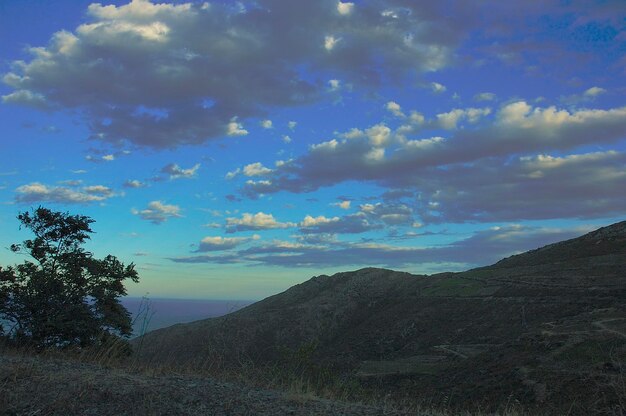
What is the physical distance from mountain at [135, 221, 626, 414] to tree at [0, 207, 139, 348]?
3.69m

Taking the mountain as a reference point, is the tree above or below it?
above

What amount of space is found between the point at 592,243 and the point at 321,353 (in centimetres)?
5753

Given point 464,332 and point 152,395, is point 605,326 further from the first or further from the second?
point 152,395

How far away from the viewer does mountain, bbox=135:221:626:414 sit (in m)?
24.3

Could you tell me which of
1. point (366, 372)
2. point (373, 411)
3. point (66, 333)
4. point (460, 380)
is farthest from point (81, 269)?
point (366, 372)

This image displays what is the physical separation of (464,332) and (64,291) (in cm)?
5307

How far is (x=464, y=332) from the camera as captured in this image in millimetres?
62156

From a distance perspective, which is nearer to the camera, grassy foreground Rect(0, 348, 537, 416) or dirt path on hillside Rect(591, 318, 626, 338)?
grassy foreground Rect(0, 348, 537, 416)

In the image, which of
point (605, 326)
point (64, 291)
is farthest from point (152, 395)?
point (605, 326)

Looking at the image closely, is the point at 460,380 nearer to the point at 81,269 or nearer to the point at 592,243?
the point at 81,269

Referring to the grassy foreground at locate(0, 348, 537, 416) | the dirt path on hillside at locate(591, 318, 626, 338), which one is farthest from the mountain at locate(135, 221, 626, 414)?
the grassy foreground at locate(0, 348, 537, 416)

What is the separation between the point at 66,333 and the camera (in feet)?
71.9

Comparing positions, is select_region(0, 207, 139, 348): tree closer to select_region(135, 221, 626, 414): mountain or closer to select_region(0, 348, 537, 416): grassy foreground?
select_region(135, 221, 626, 414): mountain

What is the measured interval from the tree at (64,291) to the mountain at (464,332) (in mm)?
3688
